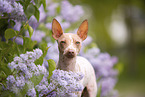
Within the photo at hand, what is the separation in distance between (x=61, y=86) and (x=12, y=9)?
0.54 meters

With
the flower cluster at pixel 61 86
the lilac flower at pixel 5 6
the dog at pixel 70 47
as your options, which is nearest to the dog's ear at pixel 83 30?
the dog at pixel 70 47

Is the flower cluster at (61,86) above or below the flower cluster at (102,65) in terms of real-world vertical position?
below

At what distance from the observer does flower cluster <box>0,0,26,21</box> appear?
124 centimetres

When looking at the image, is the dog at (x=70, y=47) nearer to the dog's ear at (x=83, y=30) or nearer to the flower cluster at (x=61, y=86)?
the dog's ear at (x=83, y=30)

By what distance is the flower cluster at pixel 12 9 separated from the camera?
1.24 meters

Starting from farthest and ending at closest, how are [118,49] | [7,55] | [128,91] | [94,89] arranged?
[118,49] < [128,91] < [94,89] < [7,55]

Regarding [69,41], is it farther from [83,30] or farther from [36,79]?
[36,79]

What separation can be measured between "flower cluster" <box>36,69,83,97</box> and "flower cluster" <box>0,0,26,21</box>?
42 cm

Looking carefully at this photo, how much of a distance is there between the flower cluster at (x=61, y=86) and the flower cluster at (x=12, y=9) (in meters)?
0.42

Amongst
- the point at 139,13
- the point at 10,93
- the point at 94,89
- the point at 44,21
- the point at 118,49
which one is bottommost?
the point at 10,93

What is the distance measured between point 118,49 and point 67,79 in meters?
11.7

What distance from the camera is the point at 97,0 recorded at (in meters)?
7.55

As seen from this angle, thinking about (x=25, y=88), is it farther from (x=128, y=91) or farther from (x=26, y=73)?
(x=128, y=91)

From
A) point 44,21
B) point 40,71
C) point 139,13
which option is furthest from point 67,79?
point 139,13
